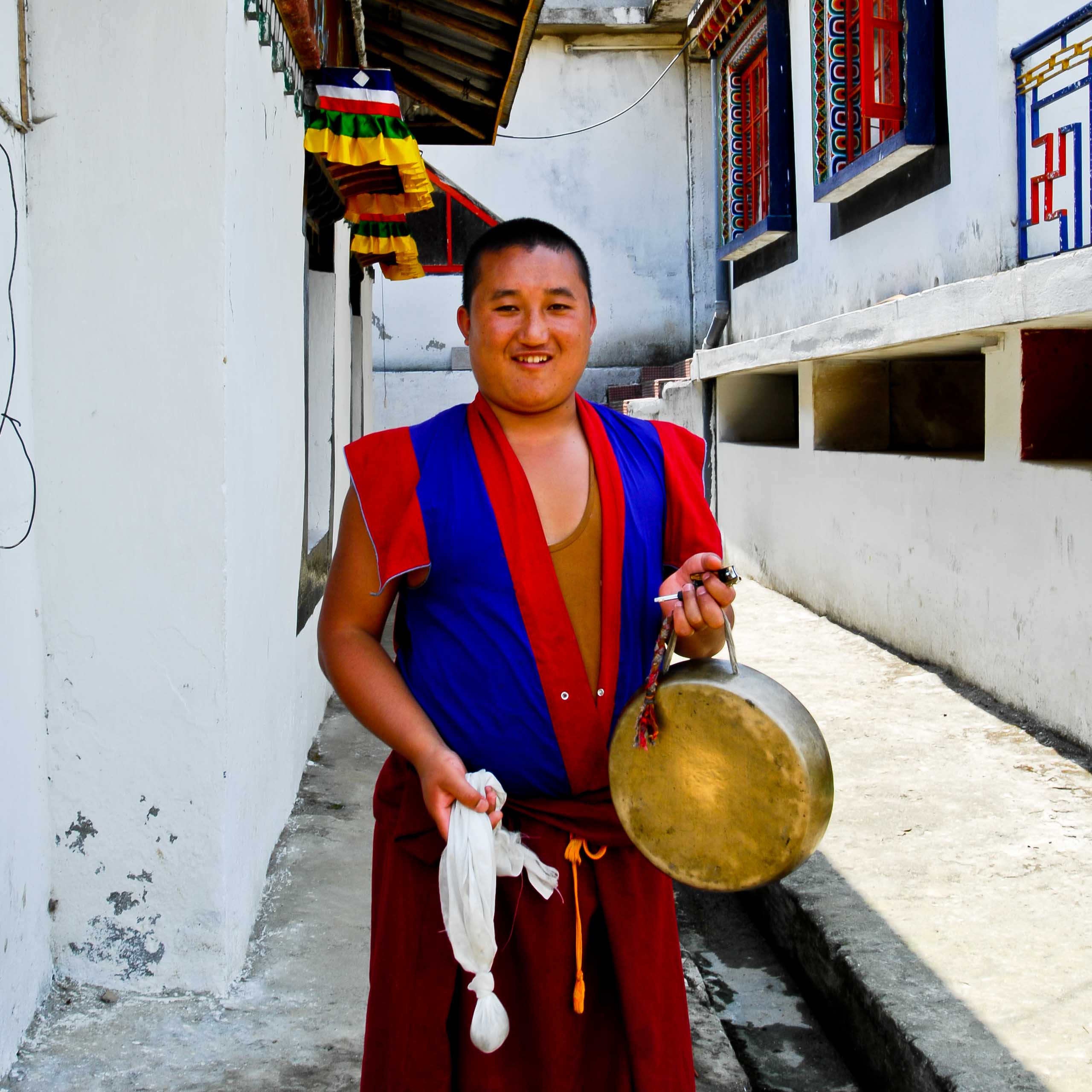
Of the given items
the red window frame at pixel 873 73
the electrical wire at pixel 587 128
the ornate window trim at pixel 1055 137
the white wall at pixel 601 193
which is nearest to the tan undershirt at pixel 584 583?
the ornate window trim at pixel 1055 137

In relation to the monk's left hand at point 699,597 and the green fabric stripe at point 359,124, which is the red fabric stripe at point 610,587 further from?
the green fabric stripe at point 359,124

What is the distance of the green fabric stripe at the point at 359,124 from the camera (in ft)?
12.2

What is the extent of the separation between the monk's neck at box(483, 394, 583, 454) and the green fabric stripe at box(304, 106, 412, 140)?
7.25 ft

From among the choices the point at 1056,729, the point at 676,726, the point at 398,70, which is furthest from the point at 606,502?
the point at 398,70

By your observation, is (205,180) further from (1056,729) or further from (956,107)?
(956,107)

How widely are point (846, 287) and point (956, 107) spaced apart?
1952mm

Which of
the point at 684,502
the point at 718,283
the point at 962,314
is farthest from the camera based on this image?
the point at 718,283

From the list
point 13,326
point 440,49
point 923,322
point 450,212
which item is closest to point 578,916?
point 13,326

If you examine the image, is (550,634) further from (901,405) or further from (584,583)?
(901,405)

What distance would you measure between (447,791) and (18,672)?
4.30 ft

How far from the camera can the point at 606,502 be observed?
5.83 ft

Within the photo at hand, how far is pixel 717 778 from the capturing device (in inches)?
65.2

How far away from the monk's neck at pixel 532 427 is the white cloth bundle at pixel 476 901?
523 mm

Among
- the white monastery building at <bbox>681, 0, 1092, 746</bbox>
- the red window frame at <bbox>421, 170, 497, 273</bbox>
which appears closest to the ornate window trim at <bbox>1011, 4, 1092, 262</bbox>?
the white monastery building at <bbox>681, 0, 1092, 746</bbox>
